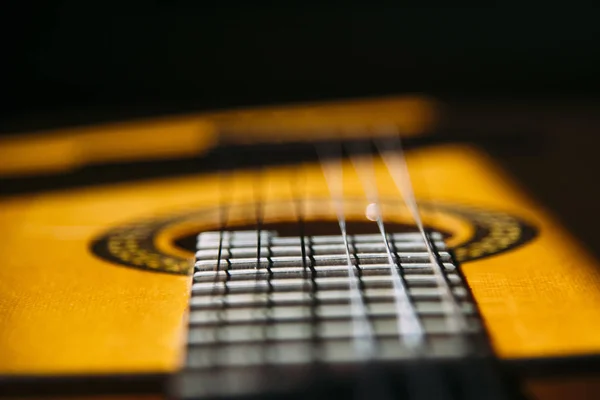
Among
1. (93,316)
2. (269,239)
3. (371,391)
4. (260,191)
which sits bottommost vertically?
(371,391)

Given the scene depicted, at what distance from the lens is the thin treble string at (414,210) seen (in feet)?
1.61

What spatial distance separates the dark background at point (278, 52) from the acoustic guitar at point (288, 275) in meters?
0.58

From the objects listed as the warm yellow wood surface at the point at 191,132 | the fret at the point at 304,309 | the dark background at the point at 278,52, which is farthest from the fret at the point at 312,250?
the dark background at the point at 278,52

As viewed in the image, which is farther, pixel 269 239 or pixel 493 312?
pixel 269 239

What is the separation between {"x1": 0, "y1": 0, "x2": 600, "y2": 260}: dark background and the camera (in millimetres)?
1661

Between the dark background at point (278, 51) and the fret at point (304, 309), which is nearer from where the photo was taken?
the fret at point (304, 309)

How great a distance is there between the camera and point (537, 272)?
61 cm

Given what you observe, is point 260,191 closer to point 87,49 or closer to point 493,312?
point 493,312

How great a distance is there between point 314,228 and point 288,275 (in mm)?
183

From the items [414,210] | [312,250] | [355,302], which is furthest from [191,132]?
[355,302]

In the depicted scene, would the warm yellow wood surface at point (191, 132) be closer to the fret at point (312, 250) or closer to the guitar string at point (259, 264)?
the guitar string at point (259, 264)

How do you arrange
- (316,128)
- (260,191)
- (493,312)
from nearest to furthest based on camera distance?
(493,312) → (260,191) → (316,128)

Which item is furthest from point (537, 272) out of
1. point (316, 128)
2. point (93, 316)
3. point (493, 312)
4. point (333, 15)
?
point (333, 15)

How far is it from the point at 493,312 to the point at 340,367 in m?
0.14
